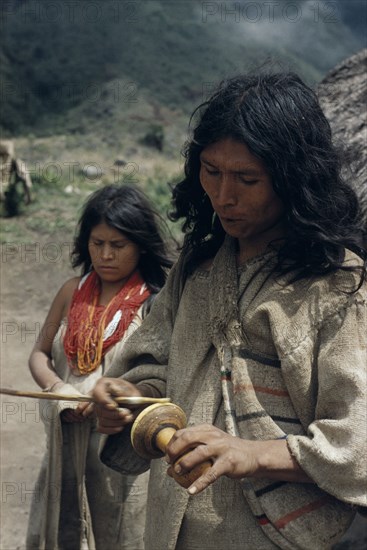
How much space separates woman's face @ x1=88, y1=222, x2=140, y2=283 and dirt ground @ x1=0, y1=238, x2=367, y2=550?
1.61m

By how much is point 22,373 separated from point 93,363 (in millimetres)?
2749

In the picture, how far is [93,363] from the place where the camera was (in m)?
3.19

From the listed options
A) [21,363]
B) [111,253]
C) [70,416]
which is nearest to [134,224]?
[111,253]

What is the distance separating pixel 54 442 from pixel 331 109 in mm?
2184

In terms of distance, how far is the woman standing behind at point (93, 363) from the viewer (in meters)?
3.16

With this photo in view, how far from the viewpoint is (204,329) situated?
6.73 ft

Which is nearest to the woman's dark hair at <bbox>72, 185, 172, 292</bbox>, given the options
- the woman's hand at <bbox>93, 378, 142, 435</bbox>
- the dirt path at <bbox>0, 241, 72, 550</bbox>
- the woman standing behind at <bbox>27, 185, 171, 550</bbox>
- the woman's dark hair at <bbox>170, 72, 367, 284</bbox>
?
the woman standing behind at <bbox>27, 185, 171, 550</bbox>

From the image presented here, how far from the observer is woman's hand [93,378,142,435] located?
207cm

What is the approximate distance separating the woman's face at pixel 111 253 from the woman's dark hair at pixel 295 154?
4.67 feet

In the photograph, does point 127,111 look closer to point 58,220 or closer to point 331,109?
point 58,220

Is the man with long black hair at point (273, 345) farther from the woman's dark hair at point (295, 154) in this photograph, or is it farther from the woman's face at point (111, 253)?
the woman's face at point (111, 253)

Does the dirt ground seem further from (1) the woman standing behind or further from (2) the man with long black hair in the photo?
(2) the man with long black hair

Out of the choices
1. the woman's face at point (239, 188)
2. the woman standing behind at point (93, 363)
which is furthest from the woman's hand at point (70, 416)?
the woman's face at point (239, 188)

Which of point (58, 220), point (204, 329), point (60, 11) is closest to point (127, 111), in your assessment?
point (60, 11)
